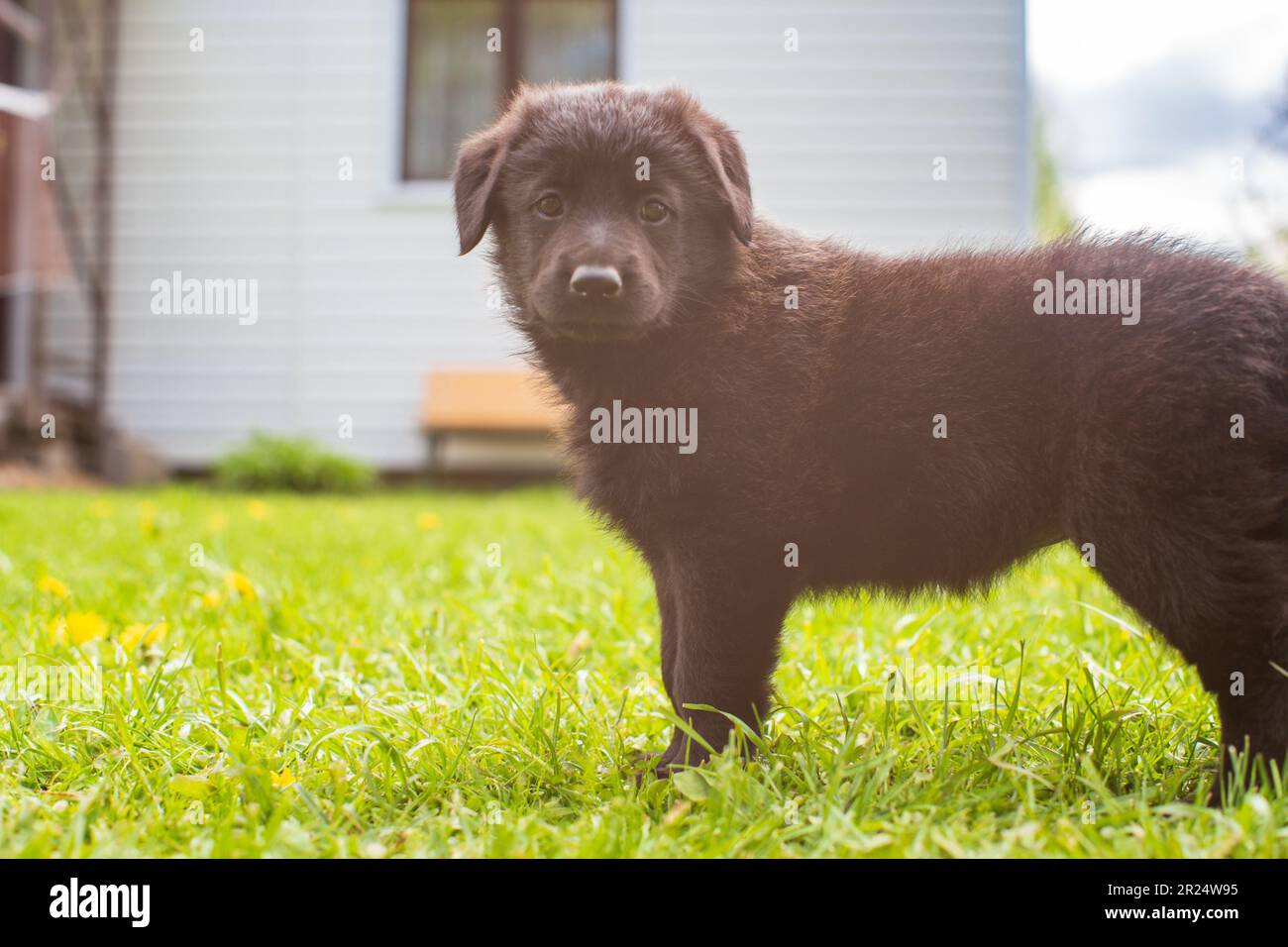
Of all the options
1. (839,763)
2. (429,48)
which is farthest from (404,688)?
(429,48)

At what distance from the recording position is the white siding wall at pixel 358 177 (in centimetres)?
923

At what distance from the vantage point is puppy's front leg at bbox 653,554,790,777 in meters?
2.11

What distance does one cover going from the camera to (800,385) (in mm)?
2215

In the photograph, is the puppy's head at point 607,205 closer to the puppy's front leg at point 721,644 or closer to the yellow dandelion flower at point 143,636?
the puppy's front leg at point 721,644

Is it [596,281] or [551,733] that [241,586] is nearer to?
[551,733]

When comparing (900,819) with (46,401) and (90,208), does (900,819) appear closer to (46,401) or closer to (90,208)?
(46,401)

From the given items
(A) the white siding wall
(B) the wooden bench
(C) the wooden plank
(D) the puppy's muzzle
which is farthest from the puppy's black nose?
(A) the white siding wall

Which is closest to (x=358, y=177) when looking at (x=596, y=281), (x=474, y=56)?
(x=474, y=56)

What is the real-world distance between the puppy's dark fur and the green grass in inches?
9.0

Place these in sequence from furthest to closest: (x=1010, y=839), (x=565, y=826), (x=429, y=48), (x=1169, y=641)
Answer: (x=429, y=48)
(x=1169, y=641)
(x=565, y=826)
(x=1010, y=839)

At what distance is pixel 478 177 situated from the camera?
2479 millimetres

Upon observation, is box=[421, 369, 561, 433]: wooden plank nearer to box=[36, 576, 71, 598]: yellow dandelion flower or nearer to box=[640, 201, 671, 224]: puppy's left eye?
box=[36, 576, 71, 598]: yellow dandelion flower

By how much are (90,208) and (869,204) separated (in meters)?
7.12

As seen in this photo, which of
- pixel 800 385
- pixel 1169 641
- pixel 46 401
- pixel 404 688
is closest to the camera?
pixel 1169 641
